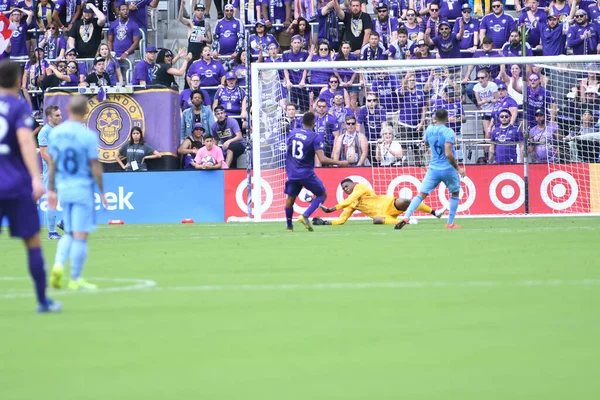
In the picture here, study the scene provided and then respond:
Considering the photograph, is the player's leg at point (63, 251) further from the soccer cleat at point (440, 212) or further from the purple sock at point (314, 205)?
the soccer cleat at point (440, 212)

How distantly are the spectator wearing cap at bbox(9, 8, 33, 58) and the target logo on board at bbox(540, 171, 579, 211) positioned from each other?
14270 millimetres

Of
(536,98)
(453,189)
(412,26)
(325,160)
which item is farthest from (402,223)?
(412,26)

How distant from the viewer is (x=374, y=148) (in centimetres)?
2567

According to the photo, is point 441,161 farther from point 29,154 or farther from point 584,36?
point 29,154

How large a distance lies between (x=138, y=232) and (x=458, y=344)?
49.8ft

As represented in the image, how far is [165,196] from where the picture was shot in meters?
26.3

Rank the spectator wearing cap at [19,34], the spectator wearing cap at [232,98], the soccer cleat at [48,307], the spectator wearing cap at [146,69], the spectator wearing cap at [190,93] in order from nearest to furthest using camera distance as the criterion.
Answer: the soccer cleat at [48,307]
the spectator wearing cap at [190,93]
the spectator wearing cap at [232,98]
the spectator wearing cap at [146,69]
the spectator wearing cap at [19,34]

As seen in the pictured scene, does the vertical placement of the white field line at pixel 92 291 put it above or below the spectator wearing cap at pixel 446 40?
below

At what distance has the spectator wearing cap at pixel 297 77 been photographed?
2700 centimetres

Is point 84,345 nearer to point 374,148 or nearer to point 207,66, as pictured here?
point 374,148

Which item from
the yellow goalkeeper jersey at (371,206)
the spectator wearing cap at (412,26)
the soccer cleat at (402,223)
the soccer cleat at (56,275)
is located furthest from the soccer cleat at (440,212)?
the soccer cleat at (56,275)

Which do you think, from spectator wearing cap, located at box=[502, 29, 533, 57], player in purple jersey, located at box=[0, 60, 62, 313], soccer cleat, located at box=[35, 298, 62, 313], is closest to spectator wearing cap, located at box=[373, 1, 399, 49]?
spectator wearing cap, located at box=[502, 29, 533, 57]

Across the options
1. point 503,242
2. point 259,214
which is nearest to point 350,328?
point 503,242

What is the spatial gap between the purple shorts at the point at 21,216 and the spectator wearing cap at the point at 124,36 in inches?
825
